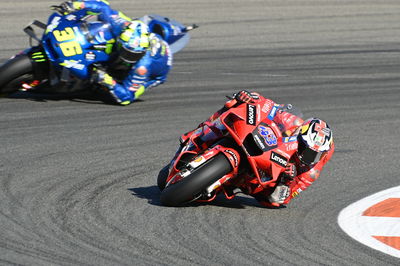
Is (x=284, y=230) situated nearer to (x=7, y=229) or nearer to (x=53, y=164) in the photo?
(x=7, y=229)

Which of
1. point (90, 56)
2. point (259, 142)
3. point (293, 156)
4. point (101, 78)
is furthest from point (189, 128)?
point (259, 142)

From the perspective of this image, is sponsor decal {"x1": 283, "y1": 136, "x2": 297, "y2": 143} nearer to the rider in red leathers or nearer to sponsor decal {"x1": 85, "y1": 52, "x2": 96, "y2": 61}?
the rider in red leathers

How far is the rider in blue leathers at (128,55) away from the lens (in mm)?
11930

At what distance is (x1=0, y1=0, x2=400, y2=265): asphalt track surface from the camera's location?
6.66 m

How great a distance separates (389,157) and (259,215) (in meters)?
3.01

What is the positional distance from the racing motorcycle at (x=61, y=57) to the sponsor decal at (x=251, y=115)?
4.80m

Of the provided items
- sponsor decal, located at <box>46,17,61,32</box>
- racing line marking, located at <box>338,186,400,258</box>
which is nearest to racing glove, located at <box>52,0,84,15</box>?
sponsor decal, located at <box>46,17,61,32</box>

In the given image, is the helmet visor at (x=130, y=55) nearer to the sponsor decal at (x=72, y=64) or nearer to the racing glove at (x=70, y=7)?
the sponsor decal at (x=72, y=64)

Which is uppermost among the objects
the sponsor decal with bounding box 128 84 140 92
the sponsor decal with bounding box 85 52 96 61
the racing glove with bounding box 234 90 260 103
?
the racing glove with bounding box 234 90 260 103

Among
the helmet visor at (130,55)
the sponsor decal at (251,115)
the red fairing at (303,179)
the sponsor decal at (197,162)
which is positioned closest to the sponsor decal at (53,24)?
the helmet visor at (130,55)

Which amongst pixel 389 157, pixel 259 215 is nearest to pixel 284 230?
pixel 259 215

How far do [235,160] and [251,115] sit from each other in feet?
1.46

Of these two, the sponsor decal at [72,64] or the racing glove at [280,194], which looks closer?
the racing glove at [280,194]

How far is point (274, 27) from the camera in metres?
19.1
